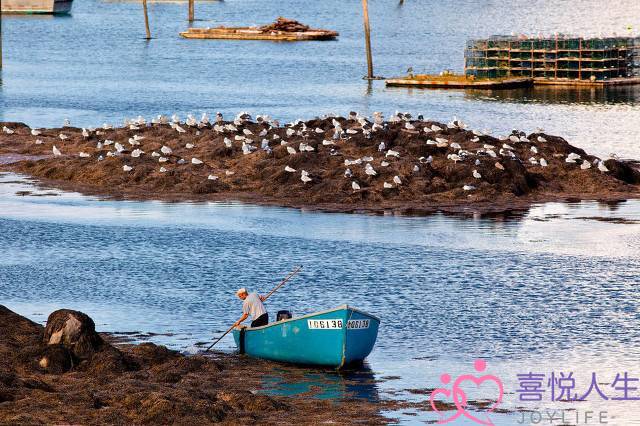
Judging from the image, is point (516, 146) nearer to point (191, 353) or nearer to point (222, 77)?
point (191, 353)

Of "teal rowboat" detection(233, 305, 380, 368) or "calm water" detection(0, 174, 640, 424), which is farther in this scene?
"calm water" detection(0, 174, 640, 424)

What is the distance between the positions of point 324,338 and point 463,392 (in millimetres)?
2676

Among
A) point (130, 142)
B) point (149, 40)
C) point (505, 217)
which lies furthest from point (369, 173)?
point (149, 40)

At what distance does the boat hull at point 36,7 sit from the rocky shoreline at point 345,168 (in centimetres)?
12644

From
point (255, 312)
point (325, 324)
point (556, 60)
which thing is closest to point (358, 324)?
point (325, 324)

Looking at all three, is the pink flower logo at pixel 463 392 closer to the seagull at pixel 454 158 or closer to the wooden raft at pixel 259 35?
the seagull at pixel 454 158

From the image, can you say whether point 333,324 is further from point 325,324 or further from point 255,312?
point 255,312

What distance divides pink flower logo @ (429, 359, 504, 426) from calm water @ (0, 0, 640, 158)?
34599 millimetres

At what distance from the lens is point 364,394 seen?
22.4 metres

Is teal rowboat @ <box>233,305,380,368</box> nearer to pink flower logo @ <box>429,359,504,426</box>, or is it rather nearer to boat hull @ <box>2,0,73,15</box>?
pink flower logo @ <box>429,359,504,426</box>

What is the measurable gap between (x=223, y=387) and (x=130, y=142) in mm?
29948

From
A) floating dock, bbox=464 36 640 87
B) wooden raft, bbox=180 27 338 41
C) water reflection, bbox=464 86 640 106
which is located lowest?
water reflection, bbox=464 86 640 106

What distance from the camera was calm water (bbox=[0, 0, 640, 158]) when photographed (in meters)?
72.2

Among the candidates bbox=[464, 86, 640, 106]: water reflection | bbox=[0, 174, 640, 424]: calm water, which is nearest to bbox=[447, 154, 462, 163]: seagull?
bbox=[0, 174, 640, 424]: calm water
